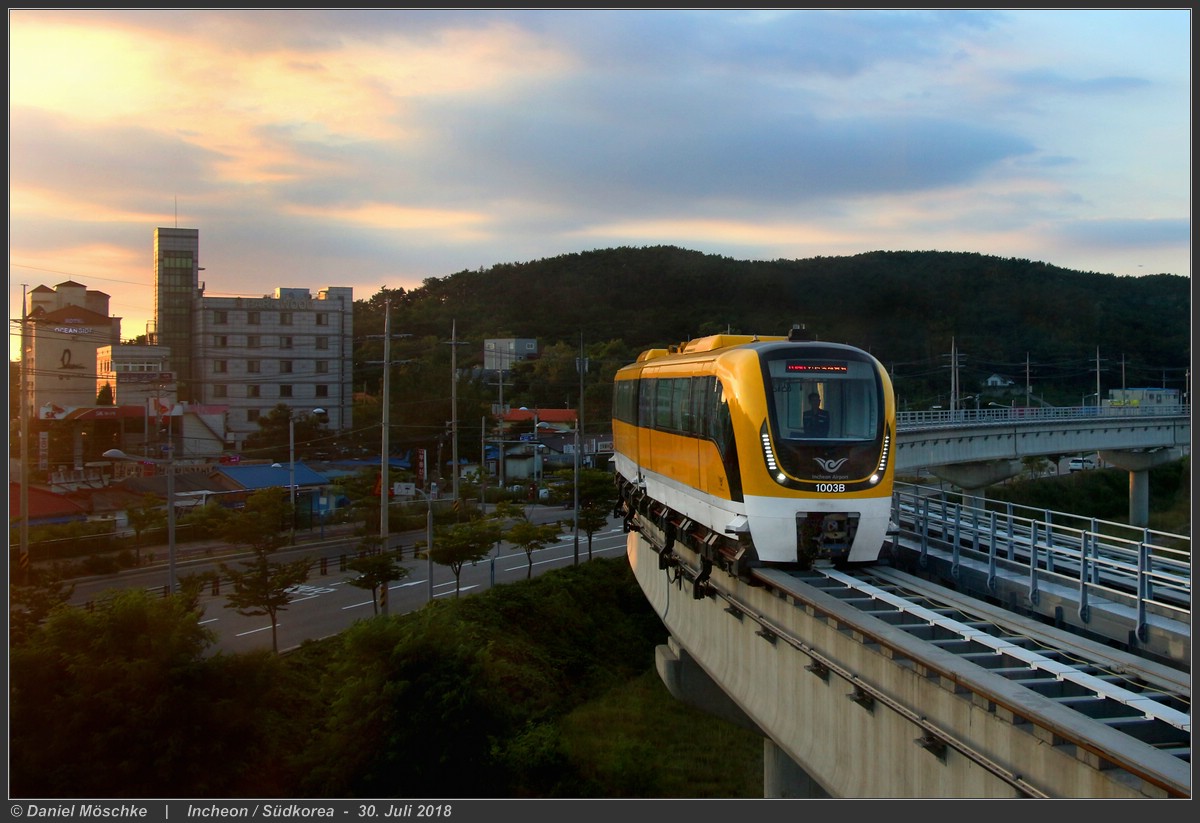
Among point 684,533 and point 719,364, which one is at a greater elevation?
point 719,364

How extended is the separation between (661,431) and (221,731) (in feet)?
32.1

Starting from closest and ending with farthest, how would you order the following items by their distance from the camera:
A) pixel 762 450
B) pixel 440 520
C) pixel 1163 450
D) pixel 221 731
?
1. pixel 762 450
2. pixel 221 731
3. pixel 440 520
4. pixel 1163 450

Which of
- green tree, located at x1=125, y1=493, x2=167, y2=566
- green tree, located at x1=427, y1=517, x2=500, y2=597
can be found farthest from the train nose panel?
green tree, located at x1=125, y1=493, x2=167, y2=566

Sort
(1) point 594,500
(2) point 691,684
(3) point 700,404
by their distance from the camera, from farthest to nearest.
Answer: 1. (1) point 594,500
2. (2) point 691,684
3. (3) point 700,404

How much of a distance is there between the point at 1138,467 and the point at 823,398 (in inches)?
2199

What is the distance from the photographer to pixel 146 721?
14.9 meters

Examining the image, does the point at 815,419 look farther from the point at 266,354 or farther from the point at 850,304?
the point at 850,304

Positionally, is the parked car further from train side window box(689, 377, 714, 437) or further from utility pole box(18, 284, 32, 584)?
utility pole box(18, 284, 32, 584)

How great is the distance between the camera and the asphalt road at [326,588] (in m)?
26.3

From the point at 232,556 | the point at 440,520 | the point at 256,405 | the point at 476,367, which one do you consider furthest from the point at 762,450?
the point at 476,367

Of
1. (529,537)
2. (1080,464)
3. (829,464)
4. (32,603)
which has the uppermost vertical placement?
(829,464)

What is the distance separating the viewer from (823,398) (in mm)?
14430

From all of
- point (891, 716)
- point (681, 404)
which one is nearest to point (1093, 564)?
point (891, 716)

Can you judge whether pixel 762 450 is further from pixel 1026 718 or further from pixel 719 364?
→ pixel 1026 718
